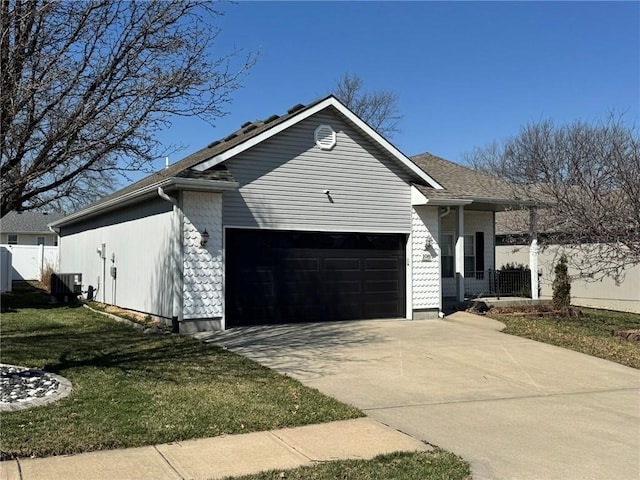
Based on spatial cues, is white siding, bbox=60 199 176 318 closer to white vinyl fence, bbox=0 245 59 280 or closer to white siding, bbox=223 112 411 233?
white siding, bbox=223 112 411 233

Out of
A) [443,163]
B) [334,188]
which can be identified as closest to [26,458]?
[334,188]

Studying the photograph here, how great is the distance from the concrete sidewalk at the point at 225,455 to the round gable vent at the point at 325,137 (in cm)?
1004

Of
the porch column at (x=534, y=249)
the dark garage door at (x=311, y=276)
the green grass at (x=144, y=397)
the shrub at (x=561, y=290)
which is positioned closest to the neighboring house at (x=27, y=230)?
the dark garage door at (x=311, y=276)

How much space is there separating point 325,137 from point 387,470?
450 inches

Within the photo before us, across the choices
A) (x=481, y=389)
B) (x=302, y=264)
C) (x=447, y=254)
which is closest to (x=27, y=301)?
(x=302, y=264)

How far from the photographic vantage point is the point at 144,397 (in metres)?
7.30

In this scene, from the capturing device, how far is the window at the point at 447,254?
67.8 feet

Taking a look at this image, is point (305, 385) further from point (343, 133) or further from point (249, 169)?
point (343, 133)

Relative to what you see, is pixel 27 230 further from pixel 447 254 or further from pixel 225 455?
pixel 225 455

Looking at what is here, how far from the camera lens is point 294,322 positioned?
597 inches

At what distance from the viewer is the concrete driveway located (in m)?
5.93

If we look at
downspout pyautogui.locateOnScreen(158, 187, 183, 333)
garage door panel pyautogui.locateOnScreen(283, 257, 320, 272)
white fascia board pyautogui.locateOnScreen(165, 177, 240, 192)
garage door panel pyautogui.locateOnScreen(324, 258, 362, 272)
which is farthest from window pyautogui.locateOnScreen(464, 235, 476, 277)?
downspout pyautogui.locateOnScreen(158, 187, 183, 333)

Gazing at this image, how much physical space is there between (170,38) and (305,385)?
517 cm

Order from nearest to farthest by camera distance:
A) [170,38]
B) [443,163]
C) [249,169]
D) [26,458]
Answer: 1. [26,458]
2. [170,38]
3. [249,169]
4. [443,163]
